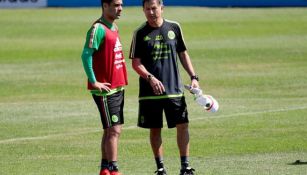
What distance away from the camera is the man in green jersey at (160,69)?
Answer: 12250mm

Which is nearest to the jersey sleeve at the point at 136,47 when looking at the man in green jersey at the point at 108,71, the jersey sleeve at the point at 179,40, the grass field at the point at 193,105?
the man in green jersey at the point at 108,71

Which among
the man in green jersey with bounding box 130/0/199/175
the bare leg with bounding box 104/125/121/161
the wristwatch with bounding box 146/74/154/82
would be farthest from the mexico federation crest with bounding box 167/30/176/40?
the bare leg with bounding box 104/125/121/161

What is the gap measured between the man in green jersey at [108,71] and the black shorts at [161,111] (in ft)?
1.11

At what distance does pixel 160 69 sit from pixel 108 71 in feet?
1.90

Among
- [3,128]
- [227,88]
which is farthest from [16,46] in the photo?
[3,128]

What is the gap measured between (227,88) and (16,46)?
42.9ft

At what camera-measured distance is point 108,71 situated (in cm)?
1210

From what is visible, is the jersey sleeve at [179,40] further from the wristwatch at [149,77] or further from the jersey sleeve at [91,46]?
the jersey sleeve at [91,46]

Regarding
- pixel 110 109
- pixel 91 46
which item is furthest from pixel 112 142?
pixel 91 46

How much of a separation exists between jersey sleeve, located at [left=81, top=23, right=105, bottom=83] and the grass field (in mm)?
1544

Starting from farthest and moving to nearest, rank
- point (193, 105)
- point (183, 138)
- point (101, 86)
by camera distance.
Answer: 1. point (193, 105)
2. point (183, 138)
3. point (101, 86)

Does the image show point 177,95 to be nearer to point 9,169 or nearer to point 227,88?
point 9,169

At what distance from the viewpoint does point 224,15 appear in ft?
159

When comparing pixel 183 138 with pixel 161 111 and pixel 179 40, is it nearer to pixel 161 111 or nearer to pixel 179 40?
pixel 161 111
